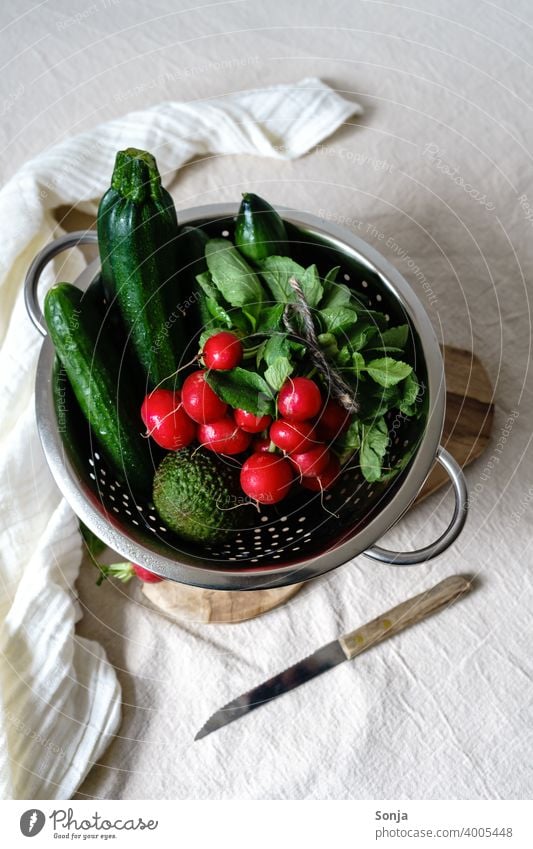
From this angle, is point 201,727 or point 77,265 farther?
point 77,265

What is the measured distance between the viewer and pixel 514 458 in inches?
28.8

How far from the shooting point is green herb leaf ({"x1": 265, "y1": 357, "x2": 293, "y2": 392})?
22.5 inches

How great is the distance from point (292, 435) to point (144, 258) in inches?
7.5

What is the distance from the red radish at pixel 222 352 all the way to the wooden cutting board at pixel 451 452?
201 millimetres

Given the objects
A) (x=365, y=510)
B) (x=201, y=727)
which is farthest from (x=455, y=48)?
(x=201, y=727)

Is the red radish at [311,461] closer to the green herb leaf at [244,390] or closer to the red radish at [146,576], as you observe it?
the green herb leaf at [244,390]

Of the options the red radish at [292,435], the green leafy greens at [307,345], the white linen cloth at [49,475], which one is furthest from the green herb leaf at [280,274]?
the white linen cloth at [49,475]

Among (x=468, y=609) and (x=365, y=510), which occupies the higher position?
(x=365, y=510)

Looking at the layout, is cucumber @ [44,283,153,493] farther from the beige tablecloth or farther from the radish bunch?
the beige tablecloth

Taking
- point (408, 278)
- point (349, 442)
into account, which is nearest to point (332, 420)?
point (349, 442)

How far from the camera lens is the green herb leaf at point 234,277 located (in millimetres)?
629

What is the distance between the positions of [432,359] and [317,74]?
43 centimetres

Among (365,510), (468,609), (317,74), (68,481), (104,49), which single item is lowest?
(468,609)

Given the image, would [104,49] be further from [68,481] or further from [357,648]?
[357,648]
